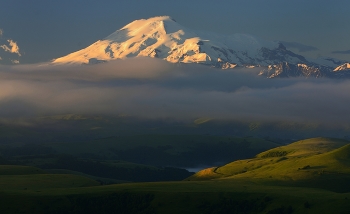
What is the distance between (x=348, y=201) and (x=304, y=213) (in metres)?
12.0

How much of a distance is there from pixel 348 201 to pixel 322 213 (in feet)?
31.0

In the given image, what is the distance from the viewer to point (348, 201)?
19888cm

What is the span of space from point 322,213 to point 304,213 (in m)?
6.58

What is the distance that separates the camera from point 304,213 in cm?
19950

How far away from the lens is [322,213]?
194125 millimetres
